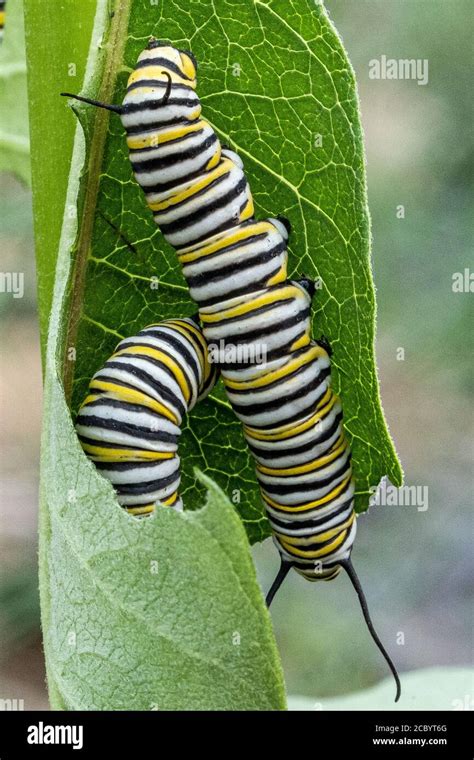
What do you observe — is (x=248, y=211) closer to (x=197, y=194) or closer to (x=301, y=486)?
(x=197, y=194)

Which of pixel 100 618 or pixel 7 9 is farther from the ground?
pixel 7 9

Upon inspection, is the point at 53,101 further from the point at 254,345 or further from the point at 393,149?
the point at 393,149

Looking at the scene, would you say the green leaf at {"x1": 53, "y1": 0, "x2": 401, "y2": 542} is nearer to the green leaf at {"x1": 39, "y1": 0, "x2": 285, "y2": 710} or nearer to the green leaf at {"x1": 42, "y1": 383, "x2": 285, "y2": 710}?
the green leaf at {"x1": 39, "y1": 0, "x2": 285, "y2": 710}

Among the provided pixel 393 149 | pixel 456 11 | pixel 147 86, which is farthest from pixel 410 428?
pixel 147 86

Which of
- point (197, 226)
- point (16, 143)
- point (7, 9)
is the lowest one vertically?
point (197, 226)

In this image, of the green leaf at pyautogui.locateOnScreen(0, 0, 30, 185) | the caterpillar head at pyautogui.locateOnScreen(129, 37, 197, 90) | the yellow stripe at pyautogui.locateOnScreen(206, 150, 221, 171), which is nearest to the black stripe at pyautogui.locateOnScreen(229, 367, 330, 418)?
the yellow stripe at pyautogui.locateOnScreen(206, 150, 221, 171)

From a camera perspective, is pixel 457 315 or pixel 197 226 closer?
pixel 197 226

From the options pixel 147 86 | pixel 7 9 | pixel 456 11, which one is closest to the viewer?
pixel 147 86
